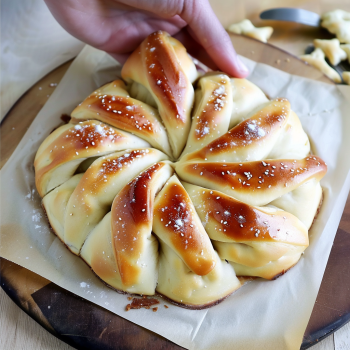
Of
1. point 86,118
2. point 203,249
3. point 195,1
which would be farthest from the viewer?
point 195,1

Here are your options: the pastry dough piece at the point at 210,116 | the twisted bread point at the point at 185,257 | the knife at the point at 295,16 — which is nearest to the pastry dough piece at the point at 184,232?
the twisted bread point at the point at 185,257

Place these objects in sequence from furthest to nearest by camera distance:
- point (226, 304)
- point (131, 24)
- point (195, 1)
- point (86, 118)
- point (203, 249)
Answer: point (131, 24) → point (195, 1) → point (86, 118) → point (226, 304) → point (203, 249)

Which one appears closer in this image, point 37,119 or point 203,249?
point 203,249

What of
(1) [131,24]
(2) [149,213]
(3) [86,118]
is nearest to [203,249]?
(2) [149,213]

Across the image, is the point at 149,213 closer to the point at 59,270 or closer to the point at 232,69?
the point at 59,270

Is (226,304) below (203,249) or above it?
below

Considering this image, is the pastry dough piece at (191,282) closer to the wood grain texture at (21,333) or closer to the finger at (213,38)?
the wood grain texture at (21,333)

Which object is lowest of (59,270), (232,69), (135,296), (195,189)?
(135,296)

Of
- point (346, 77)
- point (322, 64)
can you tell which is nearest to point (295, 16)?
point (322, 64)
